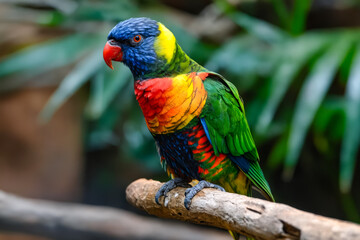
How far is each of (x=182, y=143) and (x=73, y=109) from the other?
7.99 feet

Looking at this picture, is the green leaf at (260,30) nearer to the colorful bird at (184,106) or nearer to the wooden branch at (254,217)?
the colorful bird at (184,106)

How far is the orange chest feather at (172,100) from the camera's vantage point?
134 centimetres

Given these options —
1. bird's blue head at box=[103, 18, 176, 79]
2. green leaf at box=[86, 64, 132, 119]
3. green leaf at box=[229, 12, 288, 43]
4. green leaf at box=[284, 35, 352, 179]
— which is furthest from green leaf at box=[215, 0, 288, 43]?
bird's blue head at box=[103, 18, 176, 79]

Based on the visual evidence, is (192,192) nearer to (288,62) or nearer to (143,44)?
(143,44)

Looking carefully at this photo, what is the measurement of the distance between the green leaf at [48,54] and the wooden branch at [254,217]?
1868mm

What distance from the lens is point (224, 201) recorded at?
1119 millimetres

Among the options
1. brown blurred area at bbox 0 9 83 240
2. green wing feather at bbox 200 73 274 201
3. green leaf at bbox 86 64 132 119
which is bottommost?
brown blurred area at bbox 0 9 83 240

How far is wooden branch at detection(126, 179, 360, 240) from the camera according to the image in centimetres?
83

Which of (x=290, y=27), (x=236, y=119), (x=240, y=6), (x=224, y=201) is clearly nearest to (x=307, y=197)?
(x=290, y=27)

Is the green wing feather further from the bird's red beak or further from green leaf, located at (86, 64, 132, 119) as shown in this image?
green leaf, located at (86, 64, 132, 119)

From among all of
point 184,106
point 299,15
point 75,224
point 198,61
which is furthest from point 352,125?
point 75,224

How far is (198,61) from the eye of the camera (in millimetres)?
2914

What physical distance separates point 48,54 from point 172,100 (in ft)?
6.48

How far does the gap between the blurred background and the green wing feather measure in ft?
3.10
